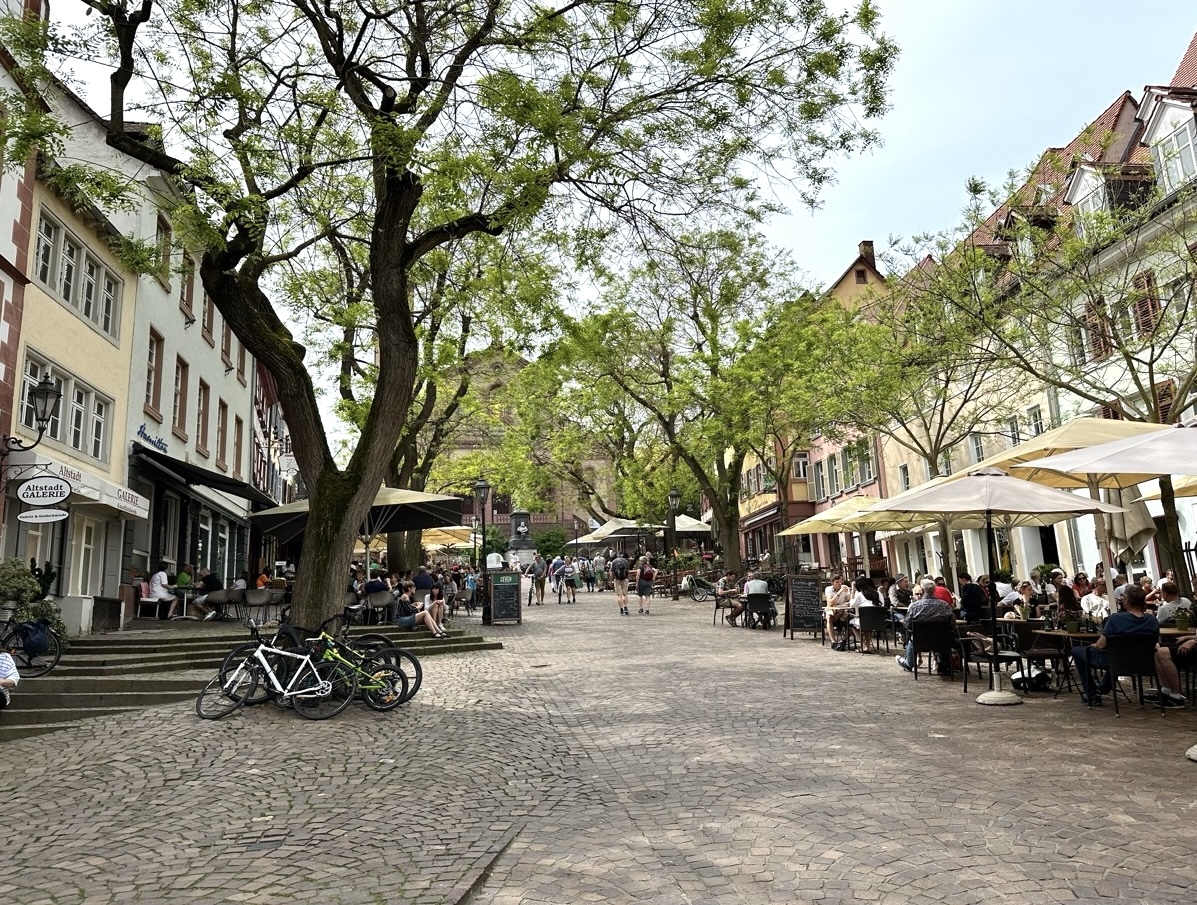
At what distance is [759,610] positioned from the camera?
64.2 feet

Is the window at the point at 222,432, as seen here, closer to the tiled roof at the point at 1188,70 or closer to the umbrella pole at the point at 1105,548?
the umbrella pole at the point at 1105,548

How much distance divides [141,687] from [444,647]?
233 inches

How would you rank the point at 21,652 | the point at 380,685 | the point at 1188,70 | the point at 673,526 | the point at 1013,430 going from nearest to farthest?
the point at 380,685
the point at 21,652
the point at 1188,70
the point at 1013,430
the point at 673,526

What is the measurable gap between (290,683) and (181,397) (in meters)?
14.3

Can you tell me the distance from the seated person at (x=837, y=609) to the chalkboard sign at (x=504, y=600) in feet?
26.9

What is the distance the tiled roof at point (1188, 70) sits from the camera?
22422 mm

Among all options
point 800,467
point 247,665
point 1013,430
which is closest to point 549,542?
point 800,467

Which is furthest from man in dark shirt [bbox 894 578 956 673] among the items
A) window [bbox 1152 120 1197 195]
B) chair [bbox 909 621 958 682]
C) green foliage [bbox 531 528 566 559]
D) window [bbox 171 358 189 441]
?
green foliage [bbox 531 528 566 559]

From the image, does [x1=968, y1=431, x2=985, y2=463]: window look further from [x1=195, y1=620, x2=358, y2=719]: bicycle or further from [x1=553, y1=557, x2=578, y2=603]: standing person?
[x1=195, y1=620, x2=358, y2=719]: bicycle

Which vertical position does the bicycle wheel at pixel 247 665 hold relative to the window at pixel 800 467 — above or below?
below

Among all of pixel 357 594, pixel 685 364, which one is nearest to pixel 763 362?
pixel 685 364

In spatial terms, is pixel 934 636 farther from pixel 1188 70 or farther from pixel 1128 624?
pixel 1188 70

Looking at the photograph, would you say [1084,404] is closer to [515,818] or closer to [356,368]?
A: [356,368]

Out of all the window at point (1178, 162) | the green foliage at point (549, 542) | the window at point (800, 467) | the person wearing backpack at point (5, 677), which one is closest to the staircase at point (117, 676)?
the person wearing backpack at point (5, 677)
